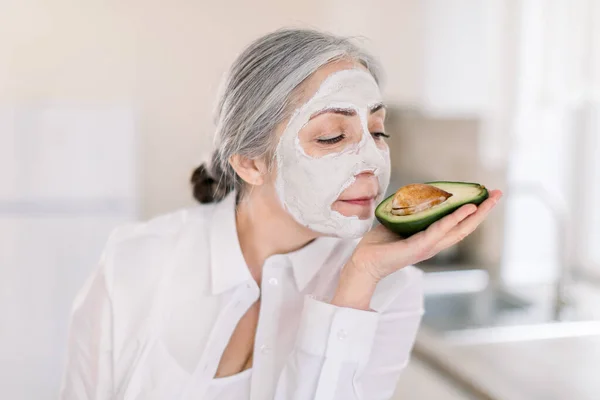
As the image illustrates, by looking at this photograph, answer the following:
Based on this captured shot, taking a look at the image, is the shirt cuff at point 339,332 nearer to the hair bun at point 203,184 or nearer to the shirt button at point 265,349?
the shirt button at point 265,349

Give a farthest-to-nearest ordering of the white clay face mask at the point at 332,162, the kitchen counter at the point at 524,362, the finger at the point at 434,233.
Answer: the kitchen counter at the point at 524,362 → the white clay face mask at the point at 332,162 → the finger at the point at 434,233

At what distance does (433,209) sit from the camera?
2.58 feet

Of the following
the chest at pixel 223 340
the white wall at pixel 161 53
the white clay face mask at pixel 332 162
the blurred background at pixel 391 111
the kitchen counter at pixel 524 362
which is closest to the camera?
the white clay face mask at pixel 332 162

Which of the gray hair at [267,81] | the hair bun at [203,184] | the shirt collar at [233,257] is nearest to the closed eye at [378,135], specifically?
the gray hair at [267,81]

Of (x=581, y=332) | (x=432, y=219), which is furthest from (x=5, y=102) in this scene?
(x=581, y=332)

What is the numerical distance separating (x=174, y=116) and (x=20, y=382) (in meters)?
0.85

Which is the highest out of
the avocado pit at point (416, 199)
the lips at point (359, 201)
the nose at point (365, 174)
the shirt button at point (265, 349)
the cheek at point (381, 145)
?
the cheek at point (381, 145)

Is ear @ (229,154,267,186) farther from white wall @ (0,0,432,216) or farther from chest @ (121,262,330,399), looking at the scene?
white wall @ (0,0,432,216)

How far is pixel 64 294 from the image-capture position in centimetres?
166

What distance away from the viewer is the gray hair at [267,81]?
0.88 meters

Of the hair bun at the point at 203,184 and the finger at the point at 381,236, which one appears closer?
the finger at the point at 381,236

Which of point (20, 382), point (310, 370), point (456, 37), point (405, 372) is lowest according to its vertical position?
point (20, 382)

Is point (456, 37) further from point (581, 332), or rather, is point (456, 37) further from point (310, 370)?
point (310, 370)

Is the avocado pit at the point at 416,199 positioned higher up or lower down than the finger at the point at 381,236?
higher up
